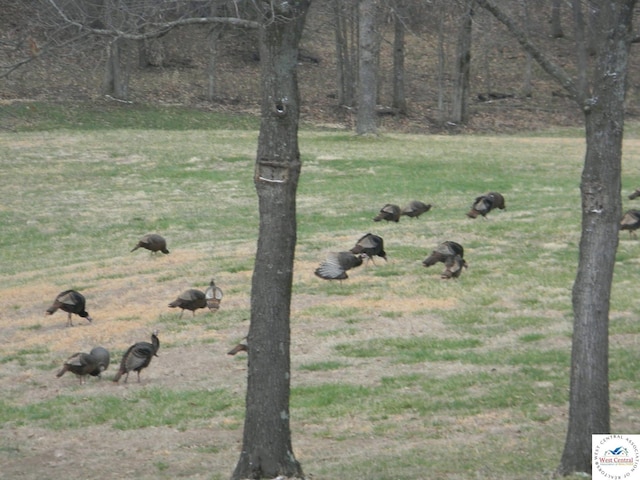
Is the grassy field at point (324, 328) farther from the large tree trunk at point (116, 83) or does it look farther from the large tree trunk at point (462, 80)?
the large tree trunk at point (462, 80)

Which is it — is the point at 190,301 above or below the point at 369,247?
below

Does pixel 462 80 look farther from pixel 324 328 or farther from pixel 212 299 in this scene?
pixel 324 328

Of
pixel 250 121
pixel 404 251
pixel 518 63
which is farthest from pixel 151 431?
pixel 518 63

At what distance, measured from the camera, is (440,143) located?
34062 mm

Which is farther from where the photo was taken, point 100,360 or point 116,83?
point 116,83

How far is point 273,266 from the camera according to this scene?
6.87 meters

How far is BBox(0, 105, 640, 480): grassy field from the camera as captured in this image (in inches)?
341

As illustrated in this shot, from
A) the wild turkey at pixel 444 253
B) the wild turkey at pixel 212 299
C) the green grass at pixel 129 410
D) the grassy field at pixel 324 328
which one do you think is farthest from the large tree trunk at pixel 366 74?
the green grass at pixel 129 410

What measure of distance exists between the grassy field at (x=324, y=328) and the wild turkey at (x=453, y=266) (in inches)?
9.2

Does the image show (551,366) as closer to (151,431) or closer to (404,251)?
(151,431)

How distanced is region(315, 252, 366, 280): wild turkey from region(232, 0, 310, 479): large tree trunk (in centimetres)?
758

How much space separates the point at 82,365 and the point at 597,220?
6430 millimetres

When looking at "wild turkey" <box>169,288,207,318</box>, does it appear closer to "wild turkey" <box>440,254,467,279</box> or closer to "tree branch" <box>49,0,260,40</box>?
"wild turkey" <box>440,254,467,279</box>

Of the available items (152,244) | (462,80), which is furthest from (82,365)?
(462,80)
